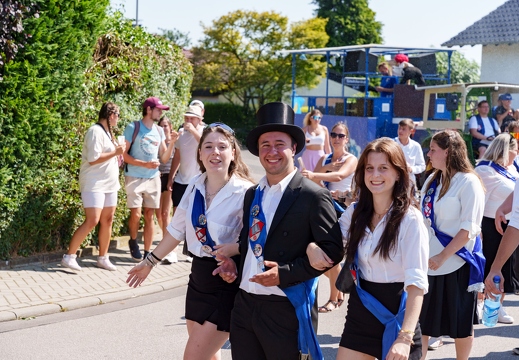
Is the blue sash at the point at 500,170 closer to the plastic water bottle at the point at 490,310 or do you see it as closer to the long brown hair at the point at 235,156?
the plastic water bottle at the point at 490,310

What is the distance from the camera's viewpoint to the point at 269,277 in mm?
3801

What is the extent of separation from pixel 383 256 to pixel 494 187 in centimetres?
383

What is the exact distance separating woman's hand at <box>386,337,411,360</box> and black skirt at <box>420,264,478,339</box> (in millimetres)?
1693

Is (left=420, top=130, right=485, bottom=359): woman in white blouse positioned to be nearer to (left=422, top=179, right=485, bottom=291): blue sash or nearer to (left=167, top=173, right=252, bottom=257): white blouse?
(left=422, top=179, right=485, bottom=291): blue sash

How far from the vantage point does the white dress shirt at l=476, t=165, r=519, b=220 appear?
24.0 ft

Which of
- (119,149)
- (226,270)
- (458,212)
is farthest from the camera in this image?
(119,149)

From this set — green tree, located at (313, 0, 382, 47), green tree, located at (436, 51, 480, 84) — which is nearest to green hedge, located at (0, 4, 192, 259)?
green tree, located at (313, 0, 382, 47)

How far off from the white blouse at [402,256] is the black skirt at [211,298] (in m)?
0.91

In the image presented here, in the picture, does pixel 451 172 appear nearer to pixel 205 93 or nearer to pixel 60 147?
pixel 60 147

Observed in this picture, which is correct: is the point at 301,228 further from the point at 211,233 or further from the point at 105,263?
the point at 105,263

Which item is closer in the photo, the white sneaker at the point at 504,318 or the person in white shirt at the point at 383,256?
the person in white shirt at the point at 383,256

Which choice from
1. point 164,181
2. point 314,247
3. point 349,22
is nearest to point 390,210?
point 314,247

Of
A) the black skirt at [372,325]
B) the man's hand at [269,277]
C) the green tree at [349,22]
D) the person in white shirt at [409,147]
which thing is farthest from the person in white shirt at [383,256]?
the green tree at [349,22]

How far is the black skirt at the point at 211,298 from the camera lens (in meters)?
4.50
